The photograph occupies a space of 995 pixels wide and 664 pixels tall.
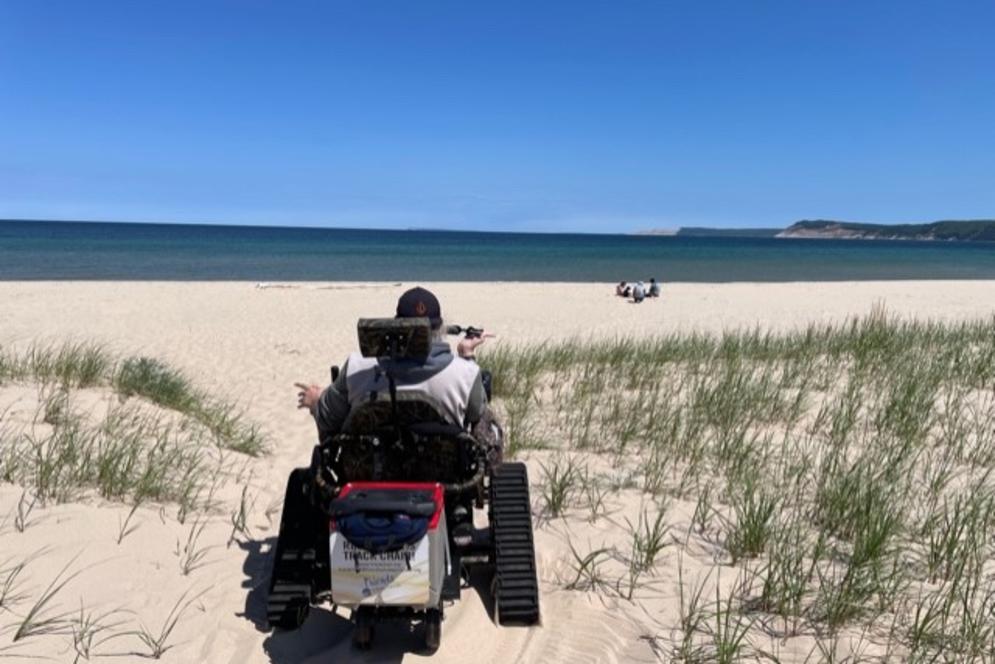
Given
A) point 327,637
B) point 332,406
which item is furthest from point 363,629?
point 332,406

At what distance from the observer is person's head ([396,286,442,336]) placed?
136 inches

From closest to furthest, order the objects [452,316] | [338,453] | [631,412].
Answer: [338,453] → [631,412] → [452,316]

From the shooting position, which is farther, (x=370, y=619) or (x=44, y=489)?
(x=44, y=489)

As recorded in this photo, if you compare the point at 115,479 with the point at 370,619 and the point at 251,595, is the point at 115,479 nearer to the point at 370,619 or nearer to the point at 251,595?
the point at 251,595

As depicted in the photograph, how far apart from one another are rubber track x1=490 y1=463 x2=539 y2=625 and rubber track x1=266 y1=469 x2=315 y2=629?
0.91 meters

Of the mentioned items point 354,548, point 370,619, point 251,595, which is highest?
point 354,548

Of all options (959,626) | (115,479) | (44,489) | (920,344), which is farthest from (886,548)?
(920,344)

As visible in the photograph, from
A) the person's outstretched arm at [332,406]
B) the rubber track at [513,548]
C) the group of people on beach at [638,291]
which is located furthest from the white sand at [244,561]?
the group of people on beach at [638,291]

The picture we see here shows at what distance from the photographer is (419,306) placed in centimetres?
347

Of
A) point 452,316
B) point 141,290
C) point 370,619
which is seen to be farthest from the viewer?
point 141,290

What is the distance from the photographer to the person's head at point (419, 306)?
3.46 meters

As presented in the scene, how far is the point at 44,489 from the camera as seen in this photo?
4.02 meters

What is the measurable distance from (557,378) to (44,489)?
215 inches

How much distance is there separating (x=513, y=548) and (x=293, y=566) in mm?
1066
